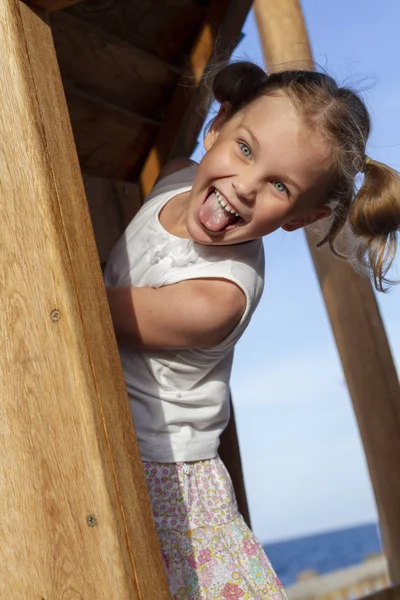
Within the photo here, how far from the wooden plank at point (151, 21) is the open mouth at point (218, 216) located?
1241 millimetres

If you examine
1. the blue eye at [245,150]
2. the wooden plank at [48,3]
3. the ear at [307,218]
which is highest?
Result: the wooden plank at [48,3]

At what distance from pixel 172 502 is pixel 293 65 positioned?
1164 mm

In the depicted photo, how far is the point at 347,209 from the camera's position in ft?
7.59

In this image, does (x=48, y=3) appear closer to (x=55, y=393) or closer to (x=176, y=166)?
(x=55, y=393)

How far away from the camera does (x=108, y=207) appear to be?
3.35 meters

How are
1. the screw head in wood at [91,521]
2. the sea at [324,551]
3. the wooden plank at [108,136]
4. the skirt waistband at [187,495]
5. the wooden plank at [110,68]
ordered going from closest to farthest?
the screw head in wood at [91,521] → the skirt waistband at [187,495] → the wooden plank at [110,68] → the wooden plank at [108,136] → the sea at [324,551]

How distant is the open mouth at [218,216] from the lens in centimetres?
210

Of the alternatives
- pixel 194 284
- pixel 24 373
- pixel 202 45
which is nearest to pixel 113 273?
pixel 194 284

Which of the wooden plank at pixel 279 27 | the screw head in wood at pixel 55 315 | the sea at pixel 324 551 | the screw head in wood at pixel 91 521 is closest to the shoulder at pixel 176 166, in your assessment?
the screw head in wood at pixel 55 315

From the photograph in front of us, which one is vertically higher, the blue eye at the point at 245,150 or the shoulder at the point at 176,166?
the shoulder at the point at 176,166

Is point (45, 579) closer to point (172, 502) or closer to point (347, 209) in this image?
point (172, 502)

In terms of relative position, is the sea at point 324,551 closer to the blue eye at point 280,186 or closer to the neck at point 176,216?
the neck at point 176,216

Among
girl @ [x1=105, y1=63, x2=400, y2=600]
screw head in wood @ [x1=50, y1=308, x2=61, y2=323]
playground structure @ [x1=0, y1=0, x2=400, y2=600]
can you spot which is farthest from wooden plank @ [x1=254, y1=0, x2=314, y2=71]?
screw head in wood @ [x1=50, y1=308, x2=61, y2=323]

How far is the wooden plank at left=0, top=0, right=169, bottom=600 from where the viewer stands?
152cm
